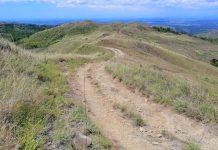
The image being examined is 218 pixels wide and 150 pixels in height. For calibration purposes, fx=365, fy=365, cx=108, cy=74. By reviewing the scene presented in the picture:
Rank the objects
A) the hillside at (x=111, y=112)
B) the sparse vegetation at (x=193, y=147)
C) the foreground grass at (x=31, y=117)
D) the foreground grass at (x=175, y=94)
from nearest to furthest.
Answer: the foreground grass at (x=31, y=117), the hillside at (x=111, y=112), the sparse vegetation at (x=193, y=147), the foreground grass at (x=175, y=94)

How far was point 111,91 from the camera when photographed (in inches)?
515

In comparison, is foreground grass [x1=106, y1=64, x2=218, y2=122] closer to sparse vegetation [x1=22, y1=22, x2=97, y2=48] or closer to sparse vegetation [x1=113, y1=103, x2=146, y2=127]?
sparse vegetation [x1=113, y1=103, x2=146, y2=127]

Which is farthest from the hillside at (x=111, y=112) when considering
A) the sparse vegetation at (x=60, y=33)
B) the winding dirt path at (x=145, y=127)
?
the sparse vegetation at (x=60, y=33)

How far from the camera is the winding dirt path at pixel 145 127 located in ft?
26.5

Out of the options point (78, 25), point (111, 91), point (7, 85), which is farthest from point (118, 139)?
point (78, 25)

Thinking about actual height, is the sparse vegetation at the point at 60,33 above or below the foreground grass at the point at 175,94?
below

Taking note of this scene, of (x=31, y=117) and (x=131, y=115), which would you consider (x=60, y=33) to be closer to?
(x=131, y=115)

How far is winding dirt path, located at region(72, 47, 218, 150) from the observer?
8.07 meters

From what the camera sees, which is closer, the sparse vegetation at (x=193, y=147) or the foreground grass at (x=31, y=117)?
the foreground grass at (x=31, y=117)

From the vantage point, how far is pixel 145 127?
30.1 ft

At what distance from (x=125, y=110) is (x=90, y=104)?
4.11ft

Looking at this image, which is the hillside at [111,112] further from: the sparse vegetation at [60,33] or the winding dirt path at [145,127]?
the sparse vegetation at [60,33]

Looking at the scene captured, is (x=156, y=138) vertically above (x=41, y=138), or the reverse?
(x=41, y=138)

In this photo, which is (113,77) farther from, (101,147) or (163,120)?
(101,147)
